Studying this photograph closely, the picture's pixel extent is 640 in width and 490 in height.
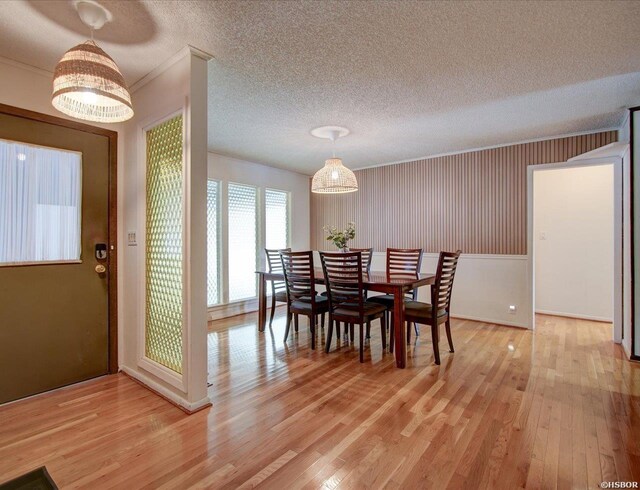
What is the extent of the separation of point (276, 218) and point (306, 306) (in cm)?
264

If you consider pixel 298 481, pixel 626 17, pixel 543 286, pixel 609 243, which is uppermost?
pixel 626 17

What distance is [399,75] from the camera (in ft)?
8.25

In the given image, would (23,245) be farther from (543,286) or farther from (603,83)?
(543,286)

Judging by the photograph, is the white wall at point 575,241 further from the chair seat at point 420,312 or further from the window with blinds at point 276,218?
the window with blinds at point 276,218

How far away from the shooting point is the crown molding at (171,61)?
7.06 ft

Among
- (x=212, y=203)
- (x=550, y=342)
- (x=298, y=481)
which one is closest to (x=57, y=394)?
(x=298, y=481)

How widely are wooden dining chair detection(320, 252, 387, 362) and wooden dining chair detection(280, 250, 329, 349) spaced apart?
22 cm

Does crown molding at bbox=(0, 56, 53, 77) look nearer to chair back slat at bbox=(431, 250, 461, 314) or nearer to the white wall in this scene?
chair back slat at bbox=(431, 250, 461, 314)

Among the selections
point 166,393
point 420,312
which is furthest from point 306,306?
point 166,393

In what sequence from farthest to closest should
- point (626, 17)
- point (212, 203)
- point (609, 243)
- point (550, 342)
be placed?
1. point (212, 203)
2. point (609, 243)
3. point (550, 342)
4. point (626, 17)

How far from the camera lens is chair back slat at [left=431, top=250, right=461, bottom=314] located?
297 cm

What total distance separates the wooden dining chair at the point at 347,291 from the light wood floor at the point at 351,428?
40cm

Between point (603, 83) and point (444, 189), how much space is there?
232cm

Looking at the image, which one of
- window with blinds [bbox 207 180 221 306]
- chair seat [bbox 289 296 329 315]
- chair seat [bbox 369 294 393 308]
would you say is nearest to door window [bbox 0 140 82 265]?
chair seat [bbox 289 296 329 315]
